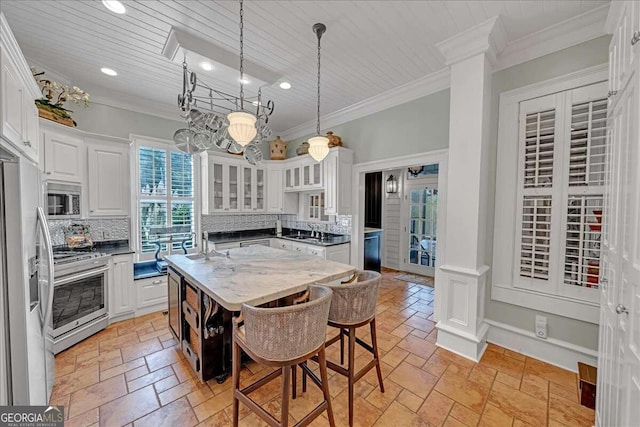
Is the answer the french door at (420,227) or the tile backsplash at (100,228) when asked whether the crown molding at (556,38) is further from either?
the tile backsplash at (100,228)

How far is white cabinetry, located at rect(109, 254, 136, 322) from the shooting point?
10.1ft

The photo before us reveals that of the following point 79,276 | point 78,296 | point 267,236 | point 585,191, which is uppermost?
point 585,191

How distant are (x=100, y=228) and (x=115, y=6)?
2736 millimetres

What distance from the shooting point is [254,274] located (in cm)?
204

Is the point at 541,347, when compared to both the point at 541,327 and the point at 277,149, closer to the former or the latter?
the point at 541,327

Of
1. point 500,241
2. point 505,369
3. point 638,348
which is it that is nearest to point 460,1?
point 500,241

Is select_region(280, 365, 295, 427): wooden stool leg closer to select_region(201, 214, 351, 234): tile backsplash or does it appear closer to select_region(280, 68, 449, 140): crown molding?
select_region(201, 214, 351, 234): tile backsplash

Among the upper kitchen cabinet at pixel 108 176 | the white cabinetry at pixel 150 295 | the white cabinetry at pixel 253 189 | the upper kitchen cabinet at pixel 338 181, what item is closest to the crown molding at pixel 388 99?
the upper kitchen cabinet at pixel 338 181

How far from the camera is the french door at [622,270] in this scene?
98 cm

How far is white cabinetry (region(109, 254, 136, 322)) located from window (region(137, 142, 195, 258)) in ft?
1.73

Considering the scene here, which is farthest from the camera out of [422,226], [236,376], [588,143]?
[422,226]

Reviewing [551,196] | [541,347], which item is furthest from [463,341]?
[551,196]

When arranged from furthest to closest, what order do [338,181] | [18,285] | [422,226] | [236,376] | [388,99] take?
[422,226] < [338,181] < [388,99] < [236,376] < [18,285]

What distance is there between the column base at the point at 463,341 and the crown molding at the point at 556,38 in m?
2.70
